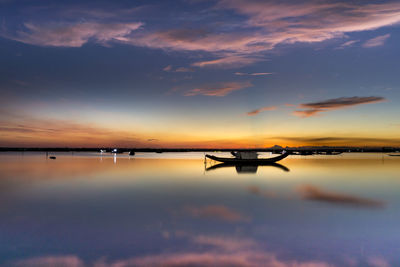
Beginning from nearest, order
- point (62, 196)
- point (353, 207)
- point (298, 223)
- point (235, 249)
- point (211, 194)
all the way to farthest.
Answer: point (235, 249) → point (298, 223) → point (353, 207) → point (62, 196) → point (211, 194)

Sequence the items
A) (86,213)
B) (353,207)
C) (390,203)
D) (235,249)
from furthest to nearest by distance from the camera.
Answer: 1. (390,203)
2. (353,207)
3. (86,213)
4. (235,249)

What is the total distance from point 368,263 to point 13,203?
16.8 metres

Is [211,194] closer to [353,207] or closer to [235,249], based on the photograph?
[353,207]

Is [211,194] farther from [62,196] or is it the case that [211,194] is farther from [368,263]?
[368,263]

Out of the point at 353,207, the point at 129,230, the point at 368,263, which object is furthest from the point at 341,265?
the point at 353,207

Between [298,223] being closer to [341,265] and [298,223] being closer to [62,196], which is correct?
[341,265]

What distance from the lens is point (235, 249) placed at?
852cm

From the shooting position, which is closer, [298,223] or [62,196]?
[298,223]

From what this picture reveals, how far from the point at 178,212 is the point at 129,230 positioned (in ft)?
11.7

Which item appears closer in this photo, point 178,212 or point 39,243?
point 39,243

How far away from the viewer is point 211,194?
19.4m

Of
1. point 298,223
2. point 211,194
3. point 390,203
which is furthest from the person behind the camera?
point 211,194

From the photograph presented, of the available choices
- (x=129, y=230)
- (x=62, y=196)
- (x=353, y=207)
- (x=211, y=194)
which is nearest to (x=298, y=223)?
(x=353, y=207)

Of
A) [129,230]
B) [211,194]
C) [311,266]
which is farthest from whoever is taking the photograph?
[211,194]
